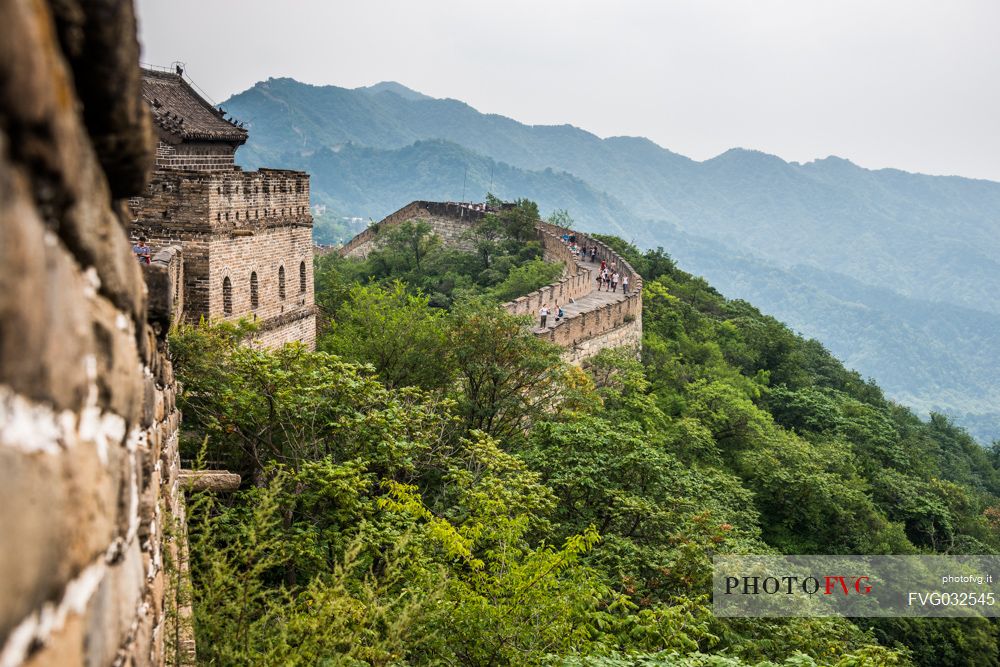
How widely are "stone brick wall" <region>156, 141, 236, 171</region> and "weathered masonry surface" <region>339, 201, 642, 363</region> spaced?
7.93 m

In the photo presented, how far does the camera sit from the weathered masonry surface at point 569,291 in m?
27.4

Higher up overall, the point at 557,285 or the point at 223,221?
the point at 223,221

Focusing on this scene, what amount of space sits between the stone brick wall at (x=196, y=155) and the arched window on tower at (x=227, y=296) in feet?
13.6

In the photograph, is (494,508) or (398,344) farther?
(398,344)

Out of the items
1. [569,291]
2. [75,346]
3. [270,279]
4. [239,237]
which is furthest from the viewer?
[569,291]

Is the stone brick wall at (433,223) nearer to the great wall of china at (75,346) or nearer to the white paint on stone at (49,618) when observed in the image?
the great wall of china at (75,346)

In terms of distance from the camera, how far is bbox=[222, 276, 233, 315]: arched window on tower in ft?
53.9

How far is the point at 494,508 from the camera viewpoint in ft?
35.0

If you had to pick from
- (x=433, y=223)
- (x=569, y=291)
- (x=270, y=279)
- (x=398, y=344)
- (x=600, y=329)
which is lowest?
(x=398, y=344)

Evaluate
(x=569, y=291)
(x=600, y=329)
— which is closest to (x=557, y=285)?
(x=569, y=291)

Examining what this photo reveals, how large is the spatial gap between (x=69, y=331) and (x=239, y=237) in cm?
1502

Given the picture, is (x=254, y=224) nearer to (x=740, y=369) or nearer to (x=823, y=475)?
(x=823, y=475)

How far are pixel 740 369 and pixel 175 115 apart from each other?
27865 mm

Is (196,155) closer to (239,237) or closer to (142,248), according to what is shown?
(239,237)
